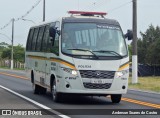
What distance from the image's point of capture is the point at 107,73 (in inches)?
641

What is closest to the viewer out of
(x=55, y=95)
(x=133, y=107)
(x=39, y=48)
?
(x=133, y=107)

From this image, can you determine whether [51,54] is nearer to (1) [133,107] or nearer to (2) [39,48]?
(2) [39,48]

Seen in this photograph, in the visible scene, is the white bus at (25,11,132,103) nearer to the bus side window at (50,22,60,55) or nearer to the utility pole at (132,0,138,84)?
Result: the bus side window at (50,22,60,55)

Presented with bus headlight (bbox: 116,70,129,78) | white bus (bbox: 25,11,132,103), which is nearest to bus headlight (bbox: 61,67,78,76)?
white bus (bbox: 25,11,132,103)

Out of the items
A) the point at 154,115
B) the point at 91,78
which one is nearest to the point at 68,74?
the point at 91,78

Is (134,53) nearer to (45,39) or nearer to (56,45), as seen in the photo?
(45,39)

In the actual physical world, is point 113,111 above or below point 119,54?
below

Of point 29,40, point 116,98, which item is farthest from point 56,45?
point 29,40

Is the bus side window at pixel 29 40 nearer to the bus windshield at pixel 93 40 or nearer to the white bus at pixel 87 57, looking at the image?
the white bus at pixel 87 57

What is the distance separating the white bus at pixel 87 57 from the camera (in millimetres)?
16172

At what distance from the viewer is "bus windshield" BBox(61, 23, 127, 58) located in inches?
651

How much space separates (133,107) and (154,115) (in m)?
2.14

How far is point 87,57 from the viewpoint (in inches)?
643

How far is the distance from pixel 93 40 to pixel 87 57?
2.59 feet
